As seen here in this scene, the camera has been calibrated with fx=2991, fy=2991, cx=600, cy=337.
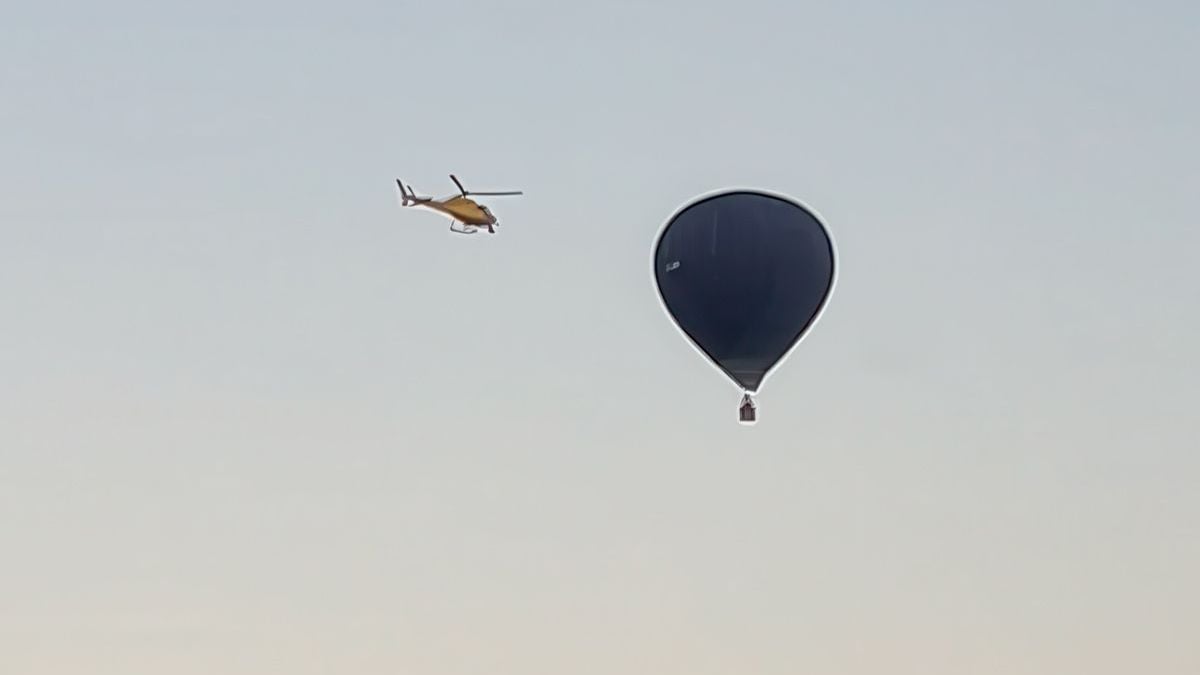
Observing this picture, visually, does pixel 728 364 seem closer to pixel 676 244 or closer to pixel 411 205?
pixel 676 244

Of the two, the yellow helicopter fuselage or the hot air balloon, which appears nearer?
the hot air balloon

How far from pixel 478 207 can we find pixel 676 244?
880cm

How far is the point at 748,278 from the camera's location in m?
78.6

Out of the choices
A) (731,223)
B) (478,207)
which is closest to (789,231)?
(731,223)

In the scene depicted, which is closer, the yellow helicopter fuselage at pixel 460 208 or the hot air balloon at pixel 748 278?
the hot air balloon at pixel 748 278

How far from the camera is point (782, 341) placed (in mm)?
79250

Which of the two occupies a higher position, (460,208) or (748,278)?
(460,208)

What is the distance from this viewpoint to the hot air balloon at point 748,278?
258 ft

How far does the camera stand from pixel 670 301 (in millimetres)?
80375

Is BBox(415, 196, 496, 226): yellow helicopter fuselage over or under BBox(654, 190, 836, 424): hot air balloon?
over

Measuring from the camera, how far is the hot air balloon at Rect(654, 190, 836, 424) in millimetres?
78688

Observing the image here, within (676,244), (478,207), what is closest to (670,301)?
(676,244)

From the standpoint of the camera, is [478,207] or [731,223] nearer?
[731,223]

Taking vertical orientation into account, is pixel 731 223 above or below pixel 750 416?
above
